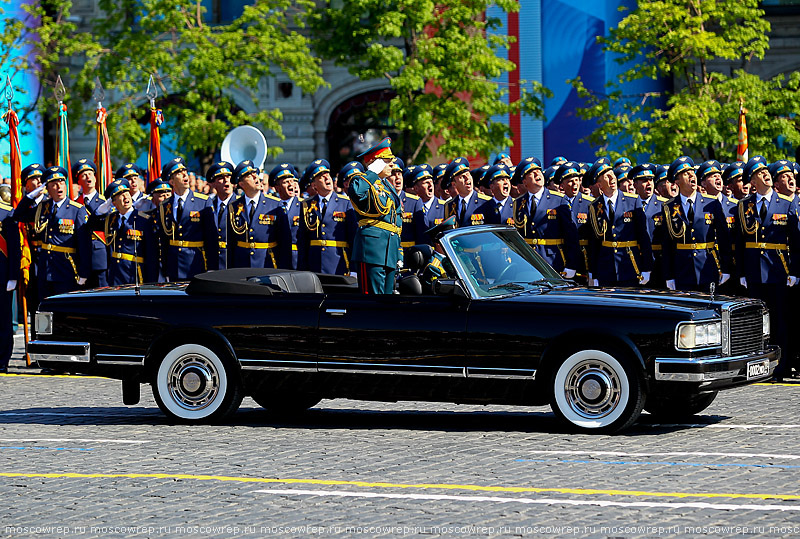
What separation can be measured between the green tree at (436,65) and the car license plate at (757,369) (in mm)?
19632

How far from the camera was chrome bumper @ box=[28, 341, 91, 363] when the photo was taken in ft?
39.7

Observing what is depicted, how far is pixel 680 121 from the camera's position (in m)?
29.5

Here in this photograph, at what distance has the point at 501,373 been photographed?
1108 cm

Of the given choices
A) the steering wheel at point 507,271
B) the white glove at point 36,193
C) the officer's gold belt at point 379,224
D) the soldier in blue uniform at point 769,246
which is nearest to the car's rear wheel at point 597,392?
the steering wheel at point 507,271

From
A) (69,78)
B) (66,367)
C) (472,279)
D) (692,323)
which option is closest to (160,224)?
(66,367)

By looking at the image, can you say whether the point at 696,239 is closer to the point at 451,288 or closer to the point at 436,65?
the point at 451,288

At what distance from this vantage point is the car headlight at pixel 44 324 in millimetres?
12273

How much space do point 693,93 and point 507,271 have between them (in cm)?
2053

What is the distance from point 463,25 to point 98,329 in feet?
66.7

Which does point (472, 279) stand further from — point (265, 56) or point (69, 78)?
point (69, 78)

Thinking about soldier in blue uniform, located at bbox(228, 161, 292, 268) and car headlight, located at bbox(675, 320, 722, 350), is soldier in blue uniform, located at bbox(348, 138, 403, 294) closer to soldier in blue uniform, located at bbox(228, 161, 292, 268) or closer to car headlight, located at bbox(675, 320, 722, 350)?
soldier in blue uniform, located at bbox(228, 161, 292, 268)

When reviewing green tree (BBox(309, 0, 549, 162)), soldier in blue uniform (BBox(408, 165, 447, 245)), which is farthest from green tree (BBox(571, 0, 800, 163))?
soldier in blue uniform (BBox(408, 165, 447, 245))

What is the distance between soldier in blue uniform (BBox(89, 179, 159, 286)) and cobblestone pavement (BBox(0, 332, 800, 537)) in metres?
3.87

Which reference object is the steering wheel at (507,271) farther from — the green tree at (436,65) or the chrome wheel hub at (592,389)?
the green tree at (436,65)
